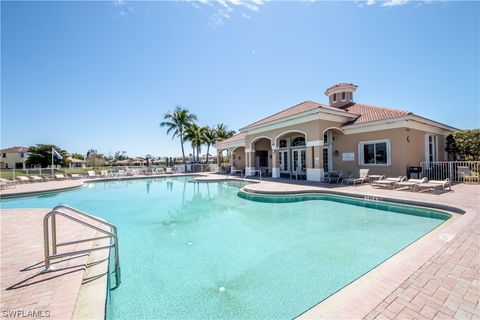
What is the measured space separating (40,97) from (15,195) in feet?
30.3

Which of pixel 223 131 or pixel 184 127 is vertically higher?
pixel 223 131

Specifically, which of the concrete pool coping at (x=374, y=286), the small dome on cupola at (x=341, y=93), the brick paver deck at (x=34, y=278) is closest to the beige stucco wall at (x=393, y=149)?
the small dome on cupola at (x=341, y=93)

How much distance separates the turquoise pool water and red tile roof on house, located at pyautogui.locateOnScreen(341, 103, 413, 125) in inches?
289

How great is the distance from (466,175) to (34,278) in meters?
20.2

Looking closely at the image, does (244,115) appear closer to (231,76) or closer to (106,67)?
(231,76)

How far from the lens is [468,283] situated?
9.54 feet

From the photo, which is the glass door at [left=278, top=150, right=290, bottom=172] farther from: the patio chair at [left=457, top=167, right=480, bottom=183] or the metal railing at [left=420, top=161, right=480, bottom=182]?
the patio chair at [left=457, top=167, right=480, bottom=183]

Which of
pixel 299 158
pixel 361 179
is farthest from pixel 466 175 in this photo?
pixel 299 158

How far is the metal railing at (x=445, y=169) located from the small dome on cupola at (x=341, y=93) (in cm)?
858

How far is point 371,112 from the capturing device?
16.0 meters

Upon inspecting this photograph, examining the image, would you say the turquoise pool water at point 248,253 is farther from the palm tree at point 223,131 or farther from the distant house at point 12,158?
the distant house at point 12,158

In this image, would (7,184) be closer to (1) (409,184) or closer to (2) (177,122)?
(2) (177,122)

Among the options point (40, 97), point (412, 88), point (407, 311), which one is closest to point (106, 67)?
point (40, 97)

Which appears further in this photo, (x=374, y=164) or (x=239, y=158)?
(x=239, y=158)
